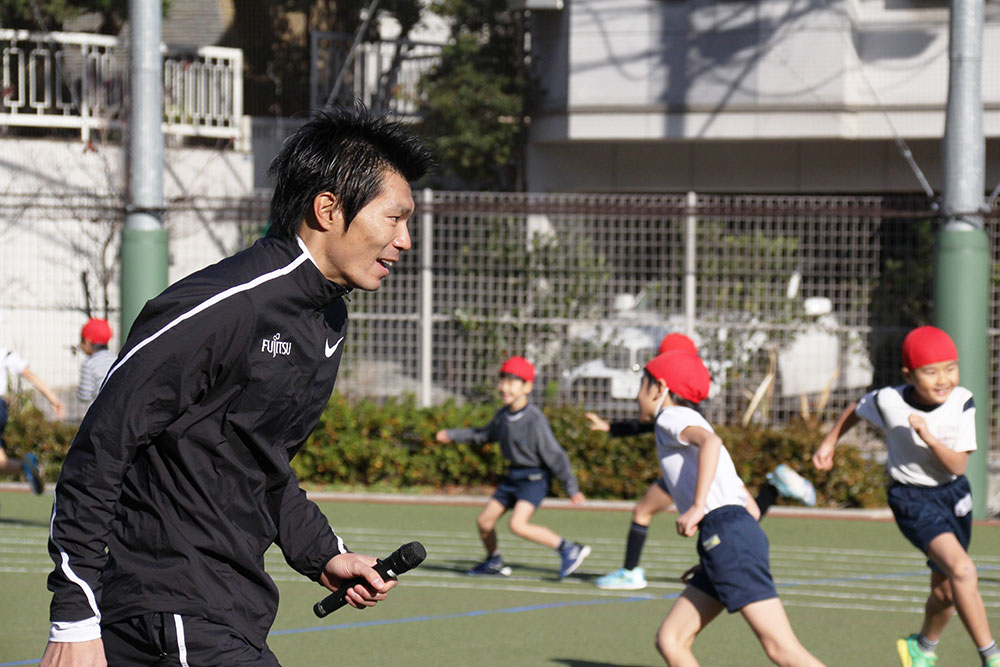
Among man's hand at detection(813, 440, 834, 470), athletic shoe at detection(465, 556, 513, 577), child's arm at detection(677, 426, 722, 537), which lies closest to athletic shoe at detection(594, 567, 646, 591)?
athletic shoe at detection(465, 556, 513, 577)

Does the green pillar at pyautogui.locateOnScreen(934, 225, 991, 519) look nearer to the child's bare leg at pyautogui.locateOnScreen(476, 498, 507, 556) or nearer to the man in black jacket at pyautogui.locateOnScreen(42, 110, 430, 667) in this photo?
the child's bare leg at pyautogui.locateOnScreen(476, 498, 507, 556)

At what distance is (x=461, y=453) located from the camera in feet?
47.4

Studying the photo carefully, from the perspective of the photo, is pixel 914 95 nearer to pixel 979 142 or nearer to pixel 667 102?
pixel 667 102

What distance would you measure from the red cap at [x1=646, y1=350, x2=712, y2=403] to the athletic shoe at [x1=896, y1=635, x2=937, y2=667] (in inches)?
68.8

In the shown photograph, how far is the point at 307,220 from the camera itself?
11.1ft

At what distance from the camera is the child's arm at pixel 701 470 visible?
5875 mm

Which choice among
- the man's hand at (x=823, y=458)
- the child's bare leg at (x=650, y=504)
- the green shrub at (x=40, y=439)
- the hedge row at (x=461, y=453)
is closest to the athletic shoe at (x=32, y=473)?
A: the green shrub at (x=40, y=439)

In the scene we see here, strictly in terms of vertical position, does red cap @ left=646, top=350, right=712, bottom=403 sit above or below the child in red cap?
above

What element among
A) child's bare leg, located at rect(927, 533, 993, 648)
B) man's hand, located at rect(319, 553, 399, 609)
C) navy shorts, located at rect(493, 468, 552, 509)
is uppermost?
man's hand, located at rect(319, 553, 399, 609)

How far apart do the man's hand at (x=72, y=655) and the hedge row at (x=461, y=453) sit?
11231 millimetres

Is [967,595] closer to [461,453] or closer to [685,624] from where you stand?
[685,624]

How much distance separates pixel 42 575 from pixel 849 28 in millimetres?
13494

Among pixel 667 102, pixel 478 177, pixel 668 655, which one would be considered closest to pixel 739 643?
pixel 668 655

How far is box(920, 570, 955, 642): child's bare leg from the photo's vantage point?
697 cm
